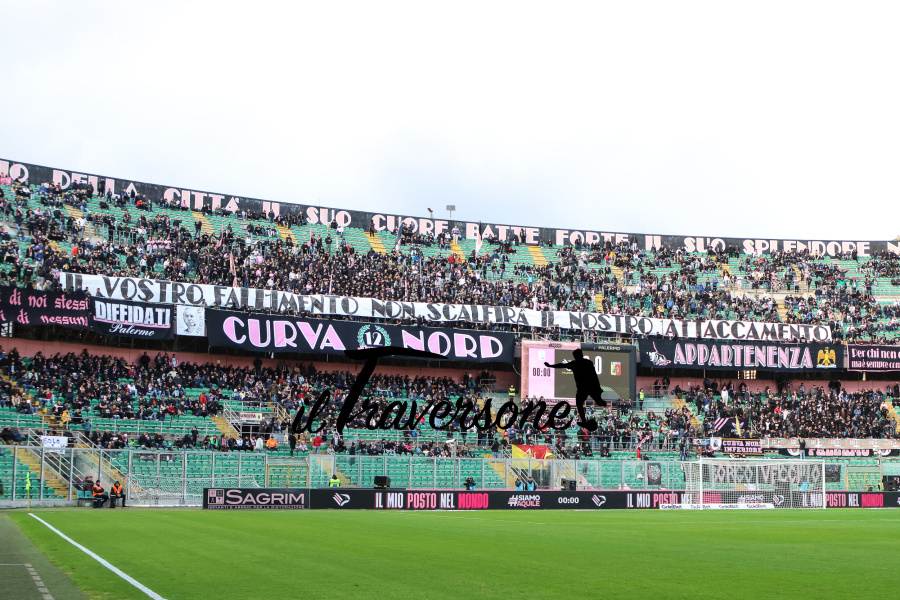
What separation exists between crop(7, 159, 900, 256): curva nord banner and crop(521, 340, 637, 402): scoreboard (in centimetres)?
1643

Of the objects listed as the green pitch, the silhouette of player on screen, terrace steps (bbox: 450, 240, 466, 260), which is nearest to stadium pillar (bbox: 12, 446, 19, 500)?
the green pitch

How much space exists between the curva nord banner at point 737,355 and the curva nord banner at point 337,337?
1048cm

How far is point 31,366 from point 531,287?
35.1m

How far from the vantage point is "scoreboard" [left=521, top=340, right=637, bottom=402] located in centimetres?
6662

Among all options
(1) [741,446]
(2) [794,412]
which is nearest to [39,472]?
(1) [741,446]

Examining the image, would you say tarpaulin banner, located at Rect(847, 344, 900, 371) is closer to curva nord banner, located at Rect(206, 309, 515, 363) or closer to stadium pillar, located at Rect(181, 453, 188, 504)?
curva nord banner, located at Rect(206, 309, 515, 363)

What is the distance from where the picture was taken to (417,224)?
79.2 m

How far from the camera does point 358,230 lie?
77.1 meters

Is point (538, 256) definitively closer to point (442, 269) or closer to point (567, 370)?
point (442, 269)

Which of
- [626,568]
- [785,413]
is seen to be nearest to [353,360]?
[785,413]

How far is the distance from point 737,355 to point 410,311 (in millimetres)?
23158

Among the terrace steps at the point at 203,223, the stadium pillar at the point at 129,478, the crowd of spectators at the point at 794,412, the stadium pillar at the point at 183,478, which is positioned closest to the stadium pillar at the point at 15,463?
the stadium pillar at the point at 129,478

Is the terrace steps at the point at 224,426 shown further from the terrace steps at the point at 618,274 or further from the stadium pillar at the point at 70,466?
the terrace steps at the point at 618,274

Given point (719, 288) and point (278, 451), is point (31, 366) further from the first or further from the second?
point (719, 288)
